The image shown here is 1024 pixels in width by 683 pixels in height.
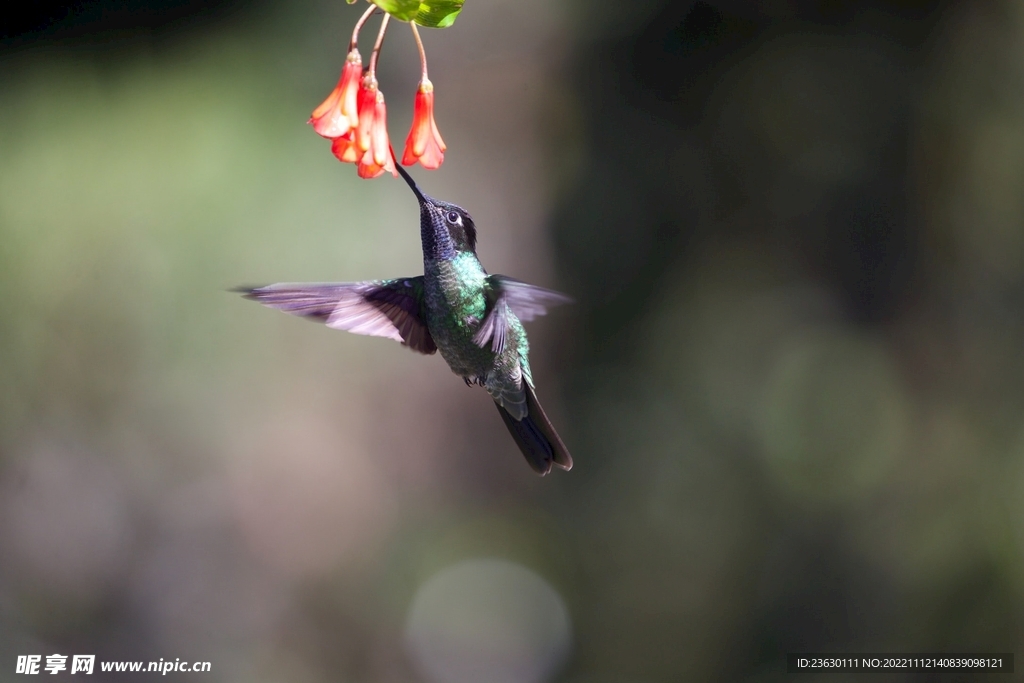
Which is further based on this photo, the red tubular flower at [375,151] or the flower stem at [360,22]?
the red tubular flower at [375,151]

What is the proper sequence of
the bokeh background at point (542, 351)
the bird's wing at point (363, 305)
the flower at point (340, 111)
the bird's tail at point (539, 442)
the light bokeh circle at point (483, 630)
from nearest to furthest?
the flower at point (340, 111) < the bird's wing at point (363, 305) < the bird's tail at point (539, 442) < the bokeh background at point (542, 351) < the light bokeh circle at point (483, 630)

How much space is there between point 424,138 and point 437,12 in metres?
0.25

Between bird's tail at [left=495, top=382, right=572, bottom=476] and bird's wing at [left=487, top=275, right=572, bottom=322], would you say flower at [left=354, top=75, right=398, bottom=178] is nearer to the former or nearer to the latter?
bird's wing at [left=487, top=275, right=572, bottom=322]

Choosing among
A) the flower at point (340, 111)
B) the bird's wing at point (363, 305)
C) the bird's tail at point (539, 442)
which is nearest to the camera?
the flower at point (340, 111)

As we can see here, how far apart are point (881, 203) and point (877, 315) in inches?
19.2

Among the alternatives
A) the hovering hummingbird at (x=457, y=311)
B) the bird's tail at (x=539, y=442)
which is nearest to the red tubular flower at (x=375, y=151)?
the hovering hummingbird at (x=457, y=311)

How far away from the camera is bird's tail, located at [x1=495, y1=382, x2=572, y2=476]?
133 centimetres

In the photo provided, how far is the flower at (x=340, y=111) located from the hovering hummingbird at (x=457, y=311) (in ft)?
0.51

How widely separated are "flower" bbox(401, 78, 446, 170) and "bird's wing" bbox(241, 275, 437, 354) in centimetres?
22

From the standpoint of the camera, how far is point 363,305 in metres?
1.27

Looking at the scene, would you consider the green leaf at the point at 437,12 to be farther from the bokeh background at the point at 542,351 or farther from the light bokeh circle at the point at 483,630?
the light bokeh circle at the point at 483,630

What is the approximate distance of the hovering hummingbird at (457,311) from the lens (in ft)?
3.74

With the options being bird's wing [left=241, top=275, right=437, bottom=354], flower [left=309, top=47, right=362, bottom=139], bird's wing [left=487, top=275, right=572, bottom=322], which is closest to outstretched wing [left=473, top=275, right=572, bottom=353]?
bird's wing [left=487, top=275, right=572, bottom=322]

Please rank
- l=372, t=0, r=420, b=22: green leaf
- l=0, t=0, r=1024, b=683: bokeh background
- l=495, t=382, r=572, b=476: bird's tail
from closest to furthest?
l=372, t=0, r=420, b=22: green leaf
l=495, t=382, r=572, b=476: bird's tail
l=0, t=0, r=1024, b=683: bokeh background
